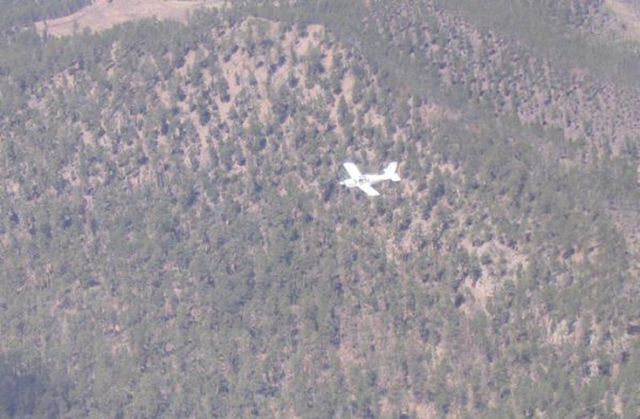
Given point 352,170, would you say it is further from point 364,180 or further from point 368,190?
point 368,190

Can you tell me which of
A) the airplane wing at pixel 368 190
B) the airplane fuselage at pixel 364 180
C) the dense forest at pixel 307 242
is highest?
the airplane fuselage at pixel 364 180

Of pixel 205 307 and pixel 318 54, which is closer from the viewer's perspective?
pixel 205 307

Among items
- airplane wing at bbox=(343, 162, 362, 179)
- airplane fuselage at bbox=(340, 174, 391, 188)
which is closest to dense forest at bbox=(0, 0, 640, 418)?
airplane wing at bbox=(343, 162, 362, 179)

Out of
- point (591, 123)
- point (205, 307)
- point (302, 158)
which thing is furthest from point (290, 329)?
point (591, 123)

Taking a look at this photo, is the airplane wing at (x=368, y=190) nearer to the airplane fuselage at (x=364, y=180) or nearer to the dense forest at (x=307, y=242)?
the airplane fuselage at (x=364, y=180)

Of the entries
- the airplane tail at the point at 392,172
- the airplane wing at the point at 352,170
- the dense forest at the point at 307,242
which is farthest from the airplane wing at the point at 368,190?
the dense forest at the point at 307,242

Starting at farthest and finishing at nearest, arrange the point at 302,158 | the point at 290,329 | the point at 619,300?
the point at 302,158, the point at 290,329, the point at 619,300

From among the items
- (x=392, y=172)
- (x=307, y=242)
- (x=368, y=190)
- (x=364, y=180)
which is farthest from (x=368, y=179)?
(x=307, y=242)

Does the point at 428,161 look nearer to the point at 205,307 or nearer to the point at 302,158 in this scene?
the point at 302,158

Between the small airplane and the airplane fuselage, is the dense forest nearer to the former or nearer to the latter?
the small airplane
